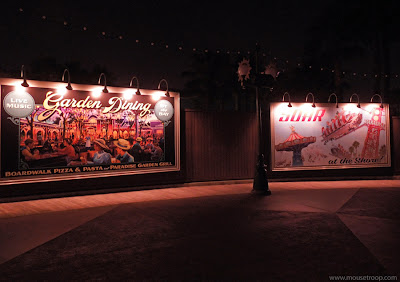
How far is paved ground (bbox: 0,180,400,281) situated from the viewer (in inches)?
185

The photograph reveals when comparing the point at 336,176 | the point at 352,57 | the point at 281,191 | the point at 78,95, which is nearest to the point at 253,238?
the point at 281,191

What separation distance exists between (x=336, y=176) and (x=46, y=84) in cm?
1165

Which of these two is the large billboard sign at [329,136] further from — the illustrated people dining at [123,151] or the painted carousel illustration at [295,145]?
the illustrated people dining at [123,151]

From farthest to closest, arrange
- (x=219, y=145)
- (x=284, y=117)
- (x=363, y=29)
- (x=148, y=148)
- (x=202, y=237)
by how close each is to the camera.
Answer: (x=363, y=29) → (x=284, y=117) → (x=219, y=145) → (x=148, y=148) → (x=202, y=237)

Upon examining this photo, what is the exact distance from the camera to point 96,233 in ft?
21.8

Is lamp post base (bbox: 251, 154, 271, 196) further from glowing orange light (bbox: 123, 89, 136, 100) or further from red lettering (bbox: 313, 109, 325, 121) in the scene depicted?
glowing orange light (bbox: 123, 89, 136, 100)

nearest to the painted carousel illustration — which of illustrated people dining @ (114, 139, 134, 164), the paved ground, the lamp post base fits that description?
the lamp post base

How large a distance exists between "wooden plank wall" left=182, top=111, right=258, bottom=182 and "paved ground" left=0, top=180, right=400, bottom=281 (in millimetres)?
2740

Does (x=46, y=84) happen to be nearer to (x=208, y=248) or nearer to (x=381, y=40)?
(x=208, y=248)

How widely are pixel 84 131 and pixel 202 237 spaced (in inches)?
258

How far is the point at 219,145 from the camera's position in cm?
1346

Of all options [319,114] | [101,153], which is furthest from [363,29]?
[101,153]

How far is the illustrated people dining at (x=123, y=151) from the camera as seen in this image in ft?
38.7

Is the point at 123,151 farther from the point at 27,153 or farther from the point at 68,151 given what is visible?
the point at 27,153
